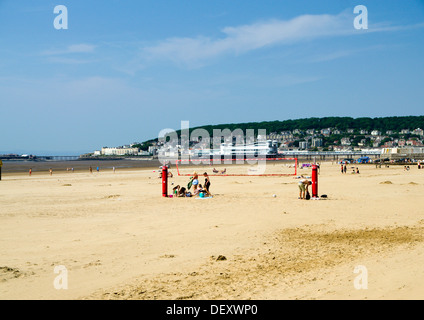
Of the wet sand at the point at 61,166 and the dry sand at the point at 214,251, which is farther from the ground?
the dry sand at the point at 214,251

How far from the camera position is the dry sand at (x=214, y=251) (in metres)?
4.82

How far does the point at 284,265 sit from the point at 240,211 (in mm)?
5557

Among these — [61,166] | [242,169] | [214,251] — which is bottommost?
[242,169]

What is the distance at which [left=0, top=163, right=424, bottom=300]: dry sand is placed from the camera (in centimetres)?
482

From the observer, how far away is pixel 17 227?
8.93 metres

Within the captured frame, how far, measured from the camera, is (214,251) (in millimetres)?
6816
